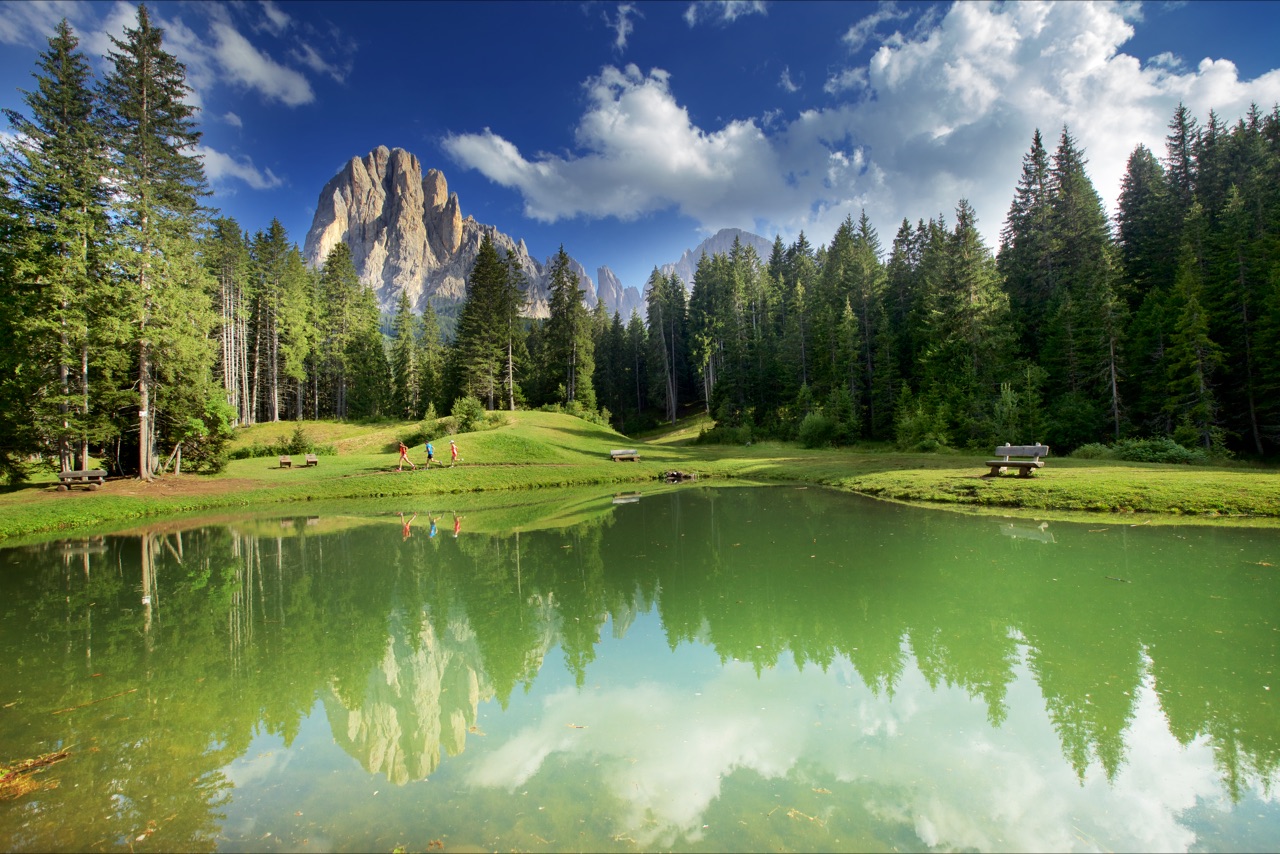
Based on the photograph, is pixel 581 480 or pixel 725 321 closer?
pixel 581 480

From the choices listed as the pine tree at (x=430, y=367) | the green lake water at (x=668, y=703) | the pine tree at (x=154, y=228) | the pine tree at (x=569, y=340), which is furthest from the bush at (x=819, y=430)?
the pine tree at (x=154, y=228)

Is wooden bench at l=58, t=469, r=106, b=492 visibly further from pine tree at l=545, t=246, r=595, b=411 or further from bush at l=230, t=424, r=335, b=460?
pine tree at l=545, t=246, r=595, b=411

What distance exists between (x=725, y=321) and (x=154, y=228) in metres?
56.3

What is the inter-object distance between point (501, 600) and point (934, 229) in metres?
57.1

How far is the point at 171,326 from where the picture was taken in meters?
25.7

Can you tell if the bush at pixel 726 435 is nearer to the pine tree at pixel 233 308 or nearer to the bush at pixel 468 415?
the bush at pixel 468 415

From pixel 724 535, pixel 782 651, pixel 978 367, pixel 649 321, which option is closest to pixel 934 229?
pixel 978 367

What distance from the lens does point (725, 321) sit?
70.9 meters

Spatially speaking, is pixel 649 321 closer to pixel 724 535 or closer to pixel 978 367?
pixel 978 367

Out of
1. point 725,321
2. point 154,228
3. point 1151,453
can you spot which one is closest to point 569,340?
point 725,321

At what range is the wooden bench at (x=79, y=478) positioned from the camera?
73.5 feet

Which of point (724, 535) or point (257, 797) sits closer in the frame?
point (257, 797)

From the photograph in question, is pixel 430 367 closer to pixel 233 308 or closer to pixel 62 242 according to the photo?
pixel 233 308

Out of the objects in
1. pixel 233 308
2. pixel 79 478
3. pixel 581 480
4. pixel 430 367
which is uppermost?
pixel 233 308
